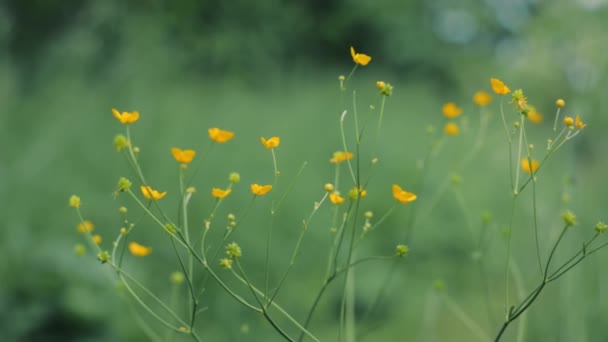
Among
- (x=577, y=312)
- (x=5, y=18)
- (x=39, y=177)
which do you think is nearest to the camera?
(x=577, y=312)

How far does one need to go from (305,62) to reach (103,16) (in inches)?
121

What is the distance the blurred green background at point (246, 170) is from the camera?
2123mm

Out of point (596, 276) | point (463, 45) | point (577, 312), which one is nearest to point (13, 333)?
point (577, 312)

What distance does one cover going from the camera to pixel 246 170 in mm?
3520

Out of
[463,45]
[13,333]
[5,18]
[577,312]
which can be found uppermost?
[577,312]

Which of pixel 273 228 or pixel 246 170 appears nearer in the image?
pixel 273 228

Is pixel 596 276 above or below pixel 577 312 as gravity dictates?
below

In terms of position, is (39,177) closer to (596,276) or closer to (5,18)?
(596,276)

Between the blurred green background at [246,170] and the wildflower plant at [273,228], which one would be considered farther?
the blurred green background at [246,170]

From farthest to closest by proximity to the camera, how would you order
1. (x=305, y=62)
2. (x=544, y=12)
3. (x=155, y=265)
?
(x=305, y=62) < (x=544, y=12) < (x=155, y=265)

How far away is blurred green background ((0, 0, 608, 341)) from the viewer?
212cm

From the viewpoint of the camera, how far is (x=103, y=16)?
648 centimetres

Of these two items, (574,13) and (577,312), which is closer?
(577,312)

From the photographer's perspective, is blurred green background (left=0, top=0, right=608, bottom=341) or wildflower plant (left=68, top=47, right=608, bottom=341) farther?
blurred green background (left=0, top=0, right=608, bottom=341)
